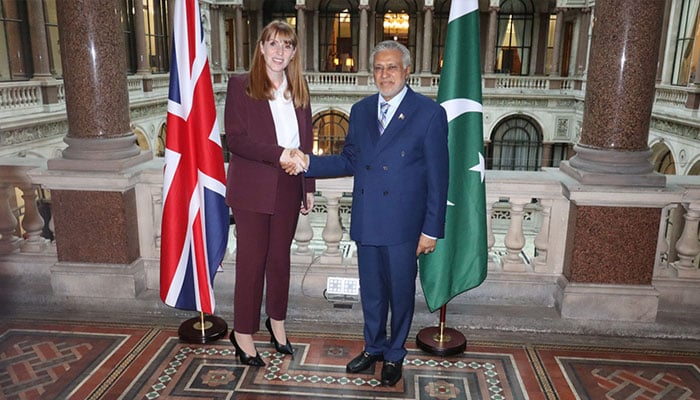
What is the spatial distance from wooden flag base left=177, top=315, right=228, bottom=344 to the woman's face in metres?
1.71

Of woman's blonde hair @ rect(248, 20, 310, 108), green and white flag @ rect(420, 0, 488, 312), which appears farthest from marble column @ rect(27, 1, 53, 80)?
green and white flag @ rect(420, 0, 488, 312)

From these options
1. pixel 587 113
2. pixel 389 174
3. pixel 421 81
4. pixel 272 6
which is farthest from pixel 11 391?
pixel 272 6

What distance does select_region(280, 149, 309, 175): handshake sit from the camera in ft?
9.33

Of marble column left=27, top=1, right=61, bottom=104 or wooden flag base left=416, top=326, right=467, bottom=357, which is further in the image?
marble column left=27, top=1, right=61, bottom=104

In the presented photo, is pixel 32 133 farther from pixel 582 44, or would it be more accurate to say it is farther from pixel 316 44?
pixel 582 44

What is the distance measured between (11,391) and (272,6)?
20802 mm

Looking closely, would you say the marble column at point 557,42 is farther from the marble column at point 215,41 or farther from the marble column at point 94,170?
the marble column at point 94,170

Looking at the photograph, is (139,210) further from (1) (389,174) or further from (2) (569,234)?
(2) (569,234)

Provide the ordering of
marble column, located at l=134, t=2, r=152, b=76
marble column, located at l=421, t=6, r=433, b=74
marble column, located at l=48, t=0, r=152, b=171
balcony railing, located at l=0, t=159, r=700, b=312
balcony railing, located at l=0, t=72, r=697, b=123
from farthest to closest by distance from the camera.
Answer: marble column, located at l=421, t=6, r=433, b=74 < marble column, located at l=134, t=2, r=152, b=76 < balcony railing, located at l=0, t=72, r=697, b=123 < balcony railing, located at l=0, t=159, r=700, b=312 < marble column, located at l=48, t=0, r=152, b=171

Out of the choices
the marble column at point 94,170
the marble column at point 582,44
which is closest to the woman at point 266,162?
the marble column at point 94,170

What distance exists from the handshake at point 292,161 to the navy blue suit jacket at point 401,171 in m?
0.11

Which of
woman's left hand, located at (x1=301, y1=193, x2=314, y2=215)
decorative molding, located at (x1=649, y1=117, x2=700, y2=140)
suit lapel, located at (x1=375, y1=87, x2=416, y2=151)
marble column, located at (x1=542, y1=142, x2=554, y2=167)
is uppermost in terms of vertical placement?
suit lapel, located at (x1=375, y1=87, x2=416, y2=151)

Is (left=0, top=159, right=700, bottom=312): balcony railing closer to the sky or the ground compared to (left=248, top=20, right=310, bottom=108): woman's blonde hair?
closer to the ground

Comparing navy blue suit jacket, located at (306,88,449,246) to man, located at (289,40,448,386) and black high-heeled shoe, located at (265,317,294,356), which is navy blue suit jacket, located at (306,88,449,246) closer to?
man, located at (289,40,448,386)
